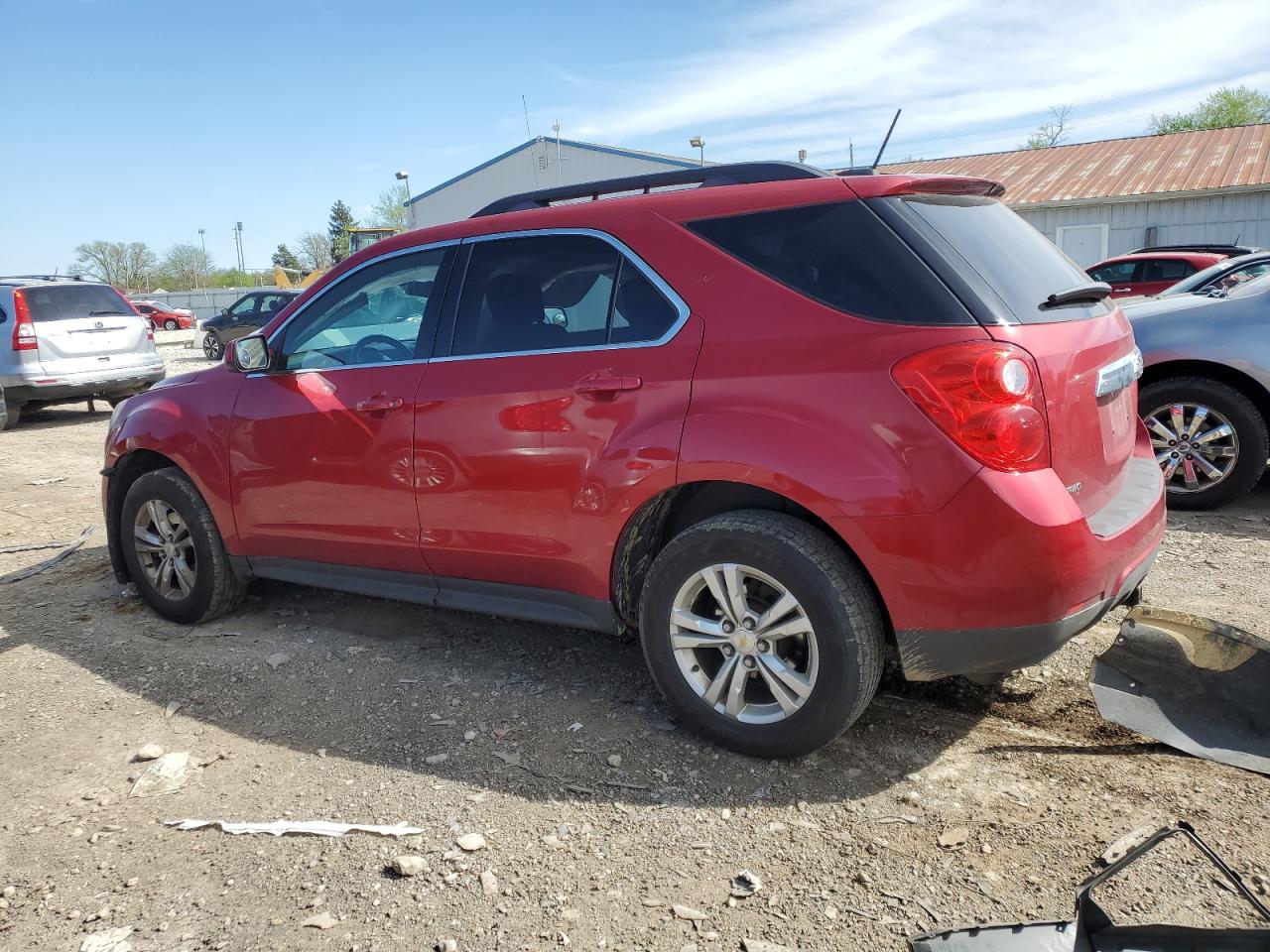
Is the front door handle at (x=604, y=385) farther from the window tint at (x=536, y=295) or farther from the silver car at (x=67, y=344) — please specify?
the silver car at (x=67, y=344)

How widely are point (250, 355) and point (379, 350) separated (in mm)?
727

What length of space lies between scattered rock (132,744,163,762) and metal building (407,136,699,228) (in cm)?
3068

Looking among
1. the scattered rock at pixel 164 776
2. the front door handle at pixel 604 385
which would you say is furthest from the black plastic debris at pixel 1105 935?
→ the scattered rock at pixel 164 776

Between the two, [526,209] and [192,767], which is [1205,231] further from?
[192,767]

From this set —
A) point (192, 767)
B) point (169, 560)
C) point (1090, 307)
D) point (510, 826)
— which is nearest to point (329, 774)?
point (192, 767)

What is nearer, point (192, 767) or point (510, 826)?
point (510, 826)

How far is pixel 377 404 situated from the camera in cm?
388

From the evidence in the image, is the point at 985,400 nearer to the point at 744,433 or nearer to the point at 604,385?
the point at 744,433

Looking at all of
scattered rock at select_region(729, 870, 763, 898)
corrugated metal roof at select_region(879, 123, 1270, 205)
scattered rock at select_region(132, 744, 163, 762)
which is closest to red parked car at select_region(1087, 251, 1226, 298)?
corrugated metal roof at select_region(879, 123, 1270, 205)

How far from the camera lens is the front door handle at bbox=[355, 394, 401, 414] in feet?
12.6

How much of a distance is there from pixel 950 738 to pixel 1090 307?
1.50 m

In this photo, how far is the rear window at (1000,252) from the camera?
114 inches

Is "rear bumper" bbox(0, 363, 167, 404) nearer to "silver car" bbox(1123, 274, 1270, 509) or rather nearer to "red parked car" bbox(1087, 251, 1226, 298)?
"silver car" bbox(1123, 274, 1270, 509)

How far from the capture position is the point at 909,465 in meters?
2.74
